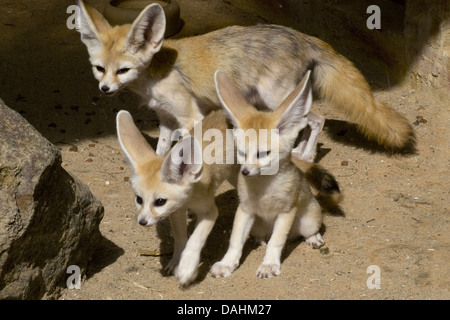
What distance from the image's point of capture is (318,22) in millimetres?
7684

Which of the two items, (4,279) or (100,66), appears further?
(100,66)

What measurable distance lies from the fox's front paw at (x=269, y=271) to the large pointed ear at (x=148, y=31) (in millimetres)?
1840

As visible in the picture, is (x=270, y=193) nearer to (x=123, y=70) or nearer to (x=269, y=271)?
(x=269, y=271)

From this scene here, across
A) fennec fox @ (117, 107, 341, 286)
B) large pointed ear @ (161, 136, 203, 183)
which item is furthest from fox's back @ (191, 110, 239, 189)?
large pointed ear @ (161, 136, 203, 183)

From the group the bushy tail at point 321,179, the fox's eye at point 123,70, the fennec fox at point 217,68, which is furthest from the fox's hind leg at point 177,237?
the fox's eye at point 123,70

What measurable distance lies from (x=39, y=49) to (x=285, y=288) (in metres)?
4.38

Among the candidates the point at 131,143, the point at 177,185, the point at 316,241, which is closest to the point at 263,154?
the point at 177,185

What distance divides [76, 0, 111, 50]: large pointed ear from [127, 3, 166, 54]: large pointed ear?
29cm

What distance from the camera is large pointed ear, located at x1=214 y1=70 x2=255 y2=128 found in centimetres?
439

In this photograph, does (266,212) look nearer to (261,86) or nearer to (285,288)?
(285,288)

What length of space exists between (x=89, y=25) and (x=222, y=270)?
2112 mm

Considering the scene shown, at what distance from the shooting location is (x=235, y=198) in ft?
18.3

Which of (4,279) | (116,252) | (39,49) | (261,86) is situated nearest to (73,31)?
(39,49)

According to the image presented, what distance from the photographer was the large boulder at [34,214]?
3.84m
